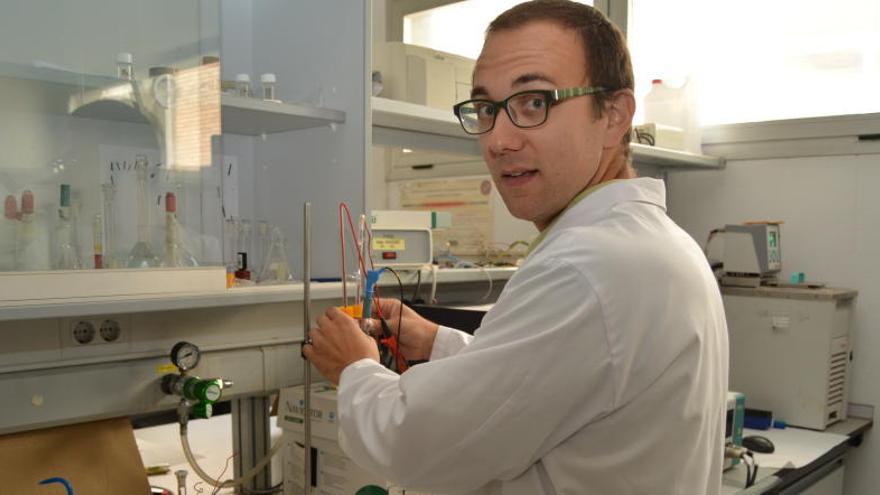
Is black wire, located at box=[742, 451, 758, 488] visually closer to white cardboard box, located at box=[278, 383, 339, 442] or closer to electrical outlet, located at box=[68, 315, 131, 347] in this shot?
white cardboard box, located at box=[278, 383, 339, 442]

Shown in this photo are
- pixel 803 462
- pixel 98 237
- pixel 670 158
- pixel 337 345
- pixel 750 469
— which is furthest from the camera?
pixel 670 158

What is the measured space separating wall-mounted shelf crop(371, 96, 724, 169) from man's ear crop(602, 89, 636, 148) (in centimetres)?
81

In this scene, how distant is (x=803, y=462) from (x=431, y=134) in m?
1.54

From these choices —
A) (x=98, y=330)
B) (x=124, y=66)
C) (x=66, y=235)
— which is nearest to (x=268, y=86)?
(x=124, y=66)

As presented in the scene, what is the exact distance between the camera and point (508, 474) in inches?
37.0

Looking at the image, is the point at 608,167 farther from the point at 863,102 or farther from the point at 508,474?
the point at 863,102

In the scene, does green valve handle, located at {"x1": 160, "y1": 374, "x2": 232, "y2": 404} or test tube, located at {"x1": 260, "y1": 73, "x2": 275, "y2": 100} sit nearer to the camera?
green valve handle, located at {"x1": 160, "y1": 374, "x2": 232, "y2": 404}

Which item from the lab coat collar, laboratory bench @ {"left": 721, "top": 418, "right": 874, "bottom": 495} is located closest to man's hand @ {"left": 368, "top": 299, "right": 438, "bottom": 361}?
the lab coat collar

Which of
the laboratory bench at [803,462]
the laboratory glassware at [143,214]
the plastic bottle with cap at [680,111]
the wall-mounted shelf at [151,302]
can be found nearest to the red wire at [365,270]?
the wall-mounted shelf at [151,302]

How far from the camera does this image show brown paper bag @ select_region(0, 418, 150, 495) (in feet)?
4.57

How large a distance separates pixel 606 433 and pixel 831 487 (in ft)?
6.48

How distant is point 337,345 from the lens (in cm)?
113

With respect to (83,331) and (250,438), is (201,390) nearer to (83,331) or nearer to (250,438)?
(83,331)

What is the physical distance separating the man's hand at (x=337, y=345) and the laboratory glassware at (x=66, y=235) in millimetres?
544
